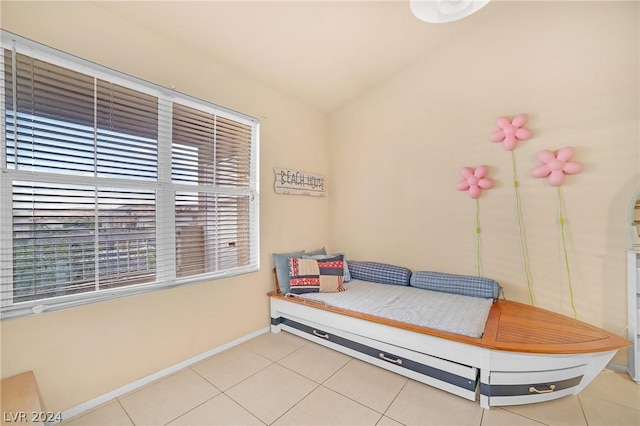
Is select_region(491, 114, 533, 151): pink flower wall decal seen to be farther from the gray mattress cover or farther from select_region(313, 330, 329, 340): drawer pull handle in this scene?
select_region(313, 330, 329, 340): drawer pull handle

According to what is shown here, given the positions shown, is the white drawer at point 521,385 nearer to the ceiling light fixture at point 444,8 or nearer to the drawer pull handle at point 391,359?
the drawer pull handle at point 391,359

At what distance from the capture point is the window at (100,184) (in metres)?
1.56

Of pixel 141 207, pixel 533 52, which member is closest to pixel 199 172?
pixel 141 207

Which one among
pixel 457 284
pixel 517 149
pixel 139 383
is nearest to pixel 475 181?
pixel 517 149

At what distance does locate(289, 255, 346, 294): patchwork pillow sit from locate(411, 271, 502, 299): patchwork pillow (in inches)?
33.8

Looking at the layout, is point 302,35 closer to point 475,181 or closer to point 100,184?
point 100,184

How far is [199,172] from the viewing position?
7.90 ft

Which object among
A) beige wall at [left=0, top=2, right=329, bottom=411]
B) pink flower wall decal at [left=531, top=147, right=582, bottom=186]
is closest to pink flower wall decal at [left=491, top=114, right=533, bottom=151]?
pink flower wall decal at [left=531, top=147, right=582, bottom=186]

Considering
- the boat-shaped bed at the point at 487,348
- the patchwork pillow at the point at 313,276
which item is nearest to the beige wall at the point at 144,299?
the patchwork pillow at the point at 313,276

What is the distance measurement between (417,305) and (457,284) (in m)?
0.62

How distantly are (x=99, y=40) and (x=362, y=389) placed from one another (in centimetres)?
309

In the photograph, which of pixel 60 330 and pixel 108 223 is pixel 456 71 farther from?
pixel 60 330

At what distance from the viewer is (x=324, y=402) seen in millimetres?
1828

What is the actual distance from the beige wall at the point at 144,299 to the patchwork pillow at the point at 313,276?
33cm
